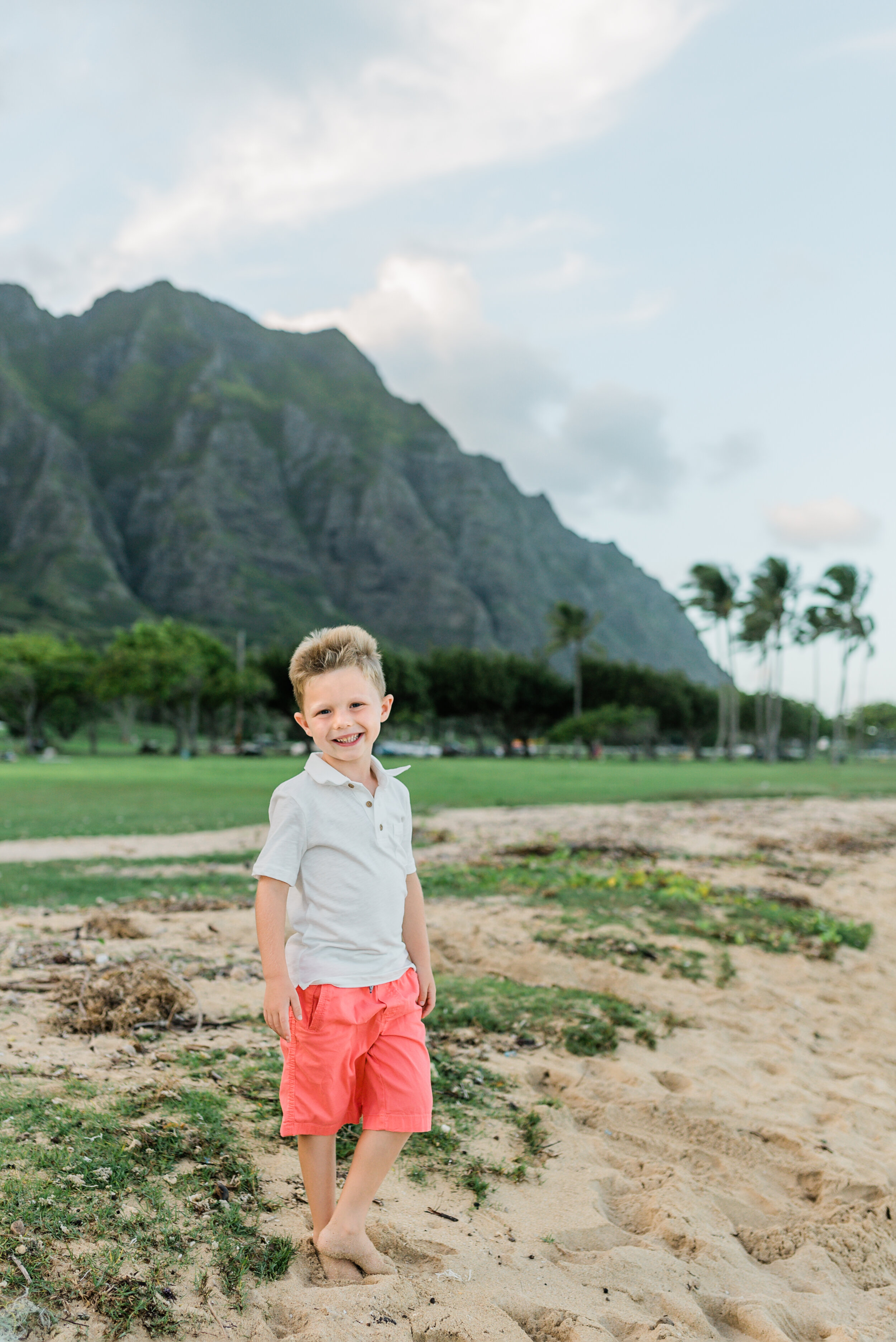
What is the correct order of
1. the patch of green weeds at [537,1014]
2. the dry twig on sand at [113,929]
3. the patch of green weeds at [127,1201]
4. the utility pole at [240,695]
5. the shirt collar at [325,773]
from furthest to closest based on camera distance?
Result: the utility pole at [240,695] < the dry twig on sand at [113,929] < the patch of green weeds at [537,1014] < the shirt collar at [325,773] < the patch of green weeds at [127,1201]

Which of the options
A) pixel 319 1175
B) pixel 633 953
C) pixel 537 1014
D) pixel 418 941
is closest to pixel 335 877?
pixel 418 941

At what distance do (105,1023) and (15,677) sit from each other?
57.2 metres

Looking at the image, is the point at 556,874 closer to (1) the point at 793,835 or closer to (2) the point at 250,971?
(2) the point at 250,971

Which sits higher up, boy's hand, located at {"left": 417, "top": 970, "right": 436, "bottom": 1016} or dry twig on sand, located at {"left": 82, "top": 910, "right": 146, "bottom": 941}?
boy's hand, located at {"left": 417, "top": 970, "right": 436, "bottom": 1016}

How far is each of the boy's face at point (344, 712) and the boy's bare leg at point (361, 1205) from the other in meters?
1.17

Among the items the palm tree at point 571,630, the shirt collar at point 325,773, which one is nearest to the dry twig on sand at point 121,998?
the shirt collar at point 325,773

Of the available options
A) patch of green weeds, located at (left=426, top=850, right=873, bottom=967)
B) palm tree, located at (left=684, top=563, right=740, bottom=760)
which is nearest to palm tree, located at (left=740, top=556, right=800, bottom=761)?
palm tree, located at (left=684, top=563, right=740, bottom=760)

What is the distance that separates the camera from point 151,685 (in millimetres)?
55531

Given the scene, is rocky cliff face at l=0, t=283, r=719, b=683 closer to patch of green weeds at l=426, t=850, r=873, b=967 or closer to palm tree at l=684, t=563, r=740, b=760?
palm tree at l=684, t=563, r=740, b=760

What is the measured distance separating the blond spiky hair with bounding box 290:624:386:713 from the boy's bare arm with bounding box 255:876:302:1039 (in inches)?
24.7

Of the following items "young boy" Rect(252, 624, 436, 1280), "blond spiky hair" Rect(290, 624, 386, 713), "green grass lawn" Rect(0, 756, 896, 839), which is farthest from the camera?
"green grass lawn" Rect(0, 756, 896, 839)

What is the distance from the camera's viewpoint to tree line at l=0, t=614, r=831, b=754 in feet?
186

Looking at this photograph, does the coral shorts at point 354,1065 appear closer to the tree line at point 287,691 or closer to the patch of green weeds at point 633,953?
the patch of green weeds at point 633,953

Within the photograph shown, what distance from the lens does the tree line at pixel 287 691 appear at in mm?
56844
